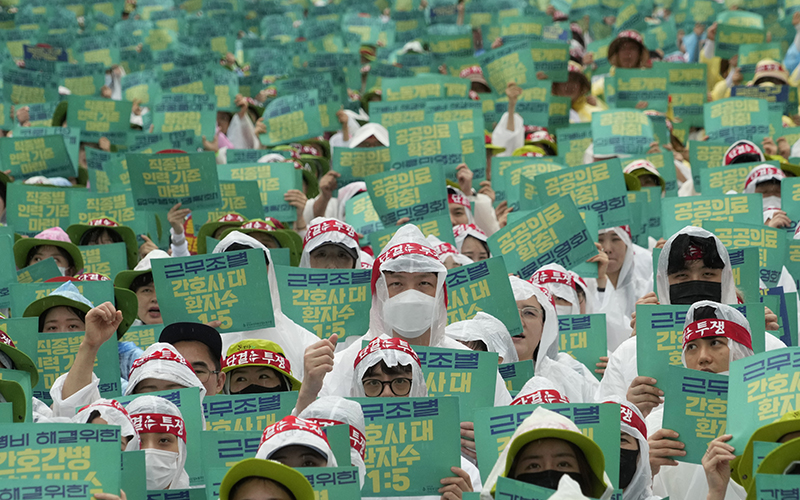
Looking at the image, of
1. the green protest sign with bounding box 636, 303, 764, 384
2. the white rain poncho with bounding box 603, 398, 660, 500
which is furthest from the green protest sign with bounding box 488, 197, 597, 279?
the white rain poncho with bounding box 603, 398, 660, 500

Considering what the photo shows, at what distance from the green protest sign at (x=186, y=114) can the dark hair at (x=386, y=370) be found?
7.11 metres

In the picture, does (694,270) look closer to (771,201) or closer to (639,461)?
(639,461)

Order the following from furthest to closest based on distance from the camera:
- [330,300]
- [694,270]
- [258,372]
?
[330,300] → [694,270] → [258,372]

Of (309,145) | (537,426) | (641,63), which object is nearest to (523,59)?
(641,63)

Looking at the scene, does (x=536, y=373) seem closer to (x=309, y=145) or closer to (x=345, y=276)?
(x=345, y=276)

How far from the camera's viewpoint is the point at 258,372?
6387mm

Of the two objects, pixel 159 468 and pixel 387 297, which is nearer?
pixel 159 468

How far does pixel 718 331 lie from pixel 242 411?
2.33 m

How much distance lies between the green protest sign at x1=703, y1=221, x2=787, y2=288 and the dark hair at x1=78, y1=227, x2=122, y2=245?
173 inches

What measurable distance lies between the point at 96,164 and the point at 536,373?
550 centimetres

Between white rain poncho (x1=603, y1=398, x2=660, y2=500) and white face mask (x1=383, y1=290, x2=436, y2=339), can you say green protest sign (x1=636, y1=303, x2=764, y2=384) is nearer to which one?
white rain poncho (x1=603, y1=398, x2=660, y2=500)

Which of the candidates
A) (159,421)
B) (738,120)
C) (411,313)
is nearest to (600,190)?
(411,313)

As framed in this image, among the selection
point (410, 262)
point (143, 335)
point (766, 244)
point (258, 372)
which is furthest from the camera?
point (766, 244)

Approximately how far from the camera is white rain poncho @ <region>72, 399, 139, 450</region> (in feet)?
17.0
